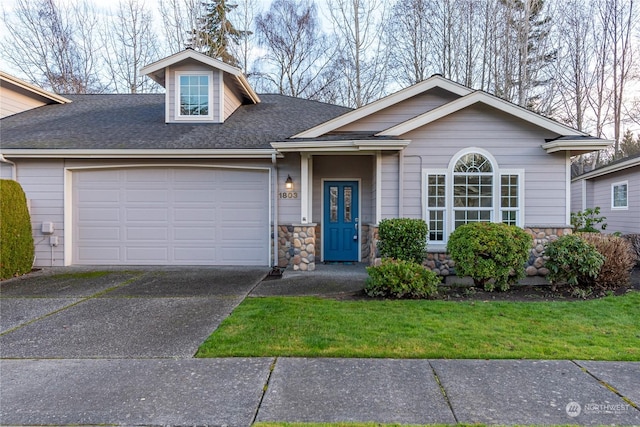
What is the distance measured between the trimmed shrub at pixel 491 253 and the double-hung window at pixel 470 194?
0.93 metres

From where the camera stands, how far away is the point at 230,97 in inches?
418

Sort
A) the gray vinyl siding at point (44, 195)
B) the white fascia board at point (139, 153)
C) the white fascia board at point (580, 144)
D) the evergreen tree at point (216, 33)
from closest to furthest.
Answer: the white fascia board at point (580, 144) → the white fascia board at point (139, 153) → the gray vinyl siding at point (44, 195) → the evergreen tree at point (216, 33)

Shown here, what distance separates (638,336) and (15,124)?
1359cm

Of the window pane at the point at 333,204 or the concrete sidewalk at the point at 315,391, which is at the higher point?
the window pane at the point at 333,204

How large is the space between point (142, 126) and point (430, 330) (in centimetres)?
878

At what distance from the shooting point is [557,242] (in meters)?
6.43

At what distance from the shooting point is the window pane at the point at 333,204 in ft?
29.8

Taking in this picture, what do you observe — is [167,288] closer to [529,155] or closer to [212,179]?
[212,179]

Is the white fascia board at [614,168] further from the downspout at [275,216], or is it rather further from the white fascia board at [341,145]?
the downspout at [275,216]

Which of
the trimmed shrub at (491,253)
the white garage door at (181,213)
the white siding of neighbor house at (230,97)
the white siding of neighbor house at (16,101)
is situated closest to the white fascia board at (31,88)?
the white siding of neighbor house at (16,101)

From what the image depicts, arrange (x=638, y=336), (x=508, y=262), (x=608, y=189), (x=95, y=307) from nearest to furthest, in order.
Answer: (x=638, y=336) → (x=95, y=307) → (x=508, y=262) → (x=608, y=189)

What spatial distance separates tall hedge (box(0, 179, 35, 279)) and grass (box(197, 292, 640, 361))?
538 centimetres

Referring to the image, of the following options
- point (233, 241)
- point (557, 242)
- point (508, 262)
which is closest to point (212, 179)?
point (233, 241)

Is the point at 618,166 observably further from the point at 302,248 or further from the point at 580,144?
the point at 302,248
